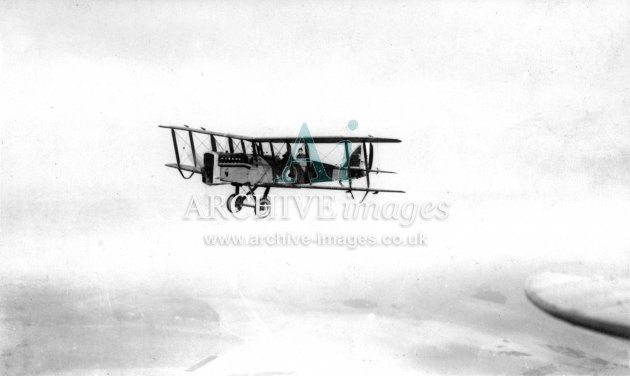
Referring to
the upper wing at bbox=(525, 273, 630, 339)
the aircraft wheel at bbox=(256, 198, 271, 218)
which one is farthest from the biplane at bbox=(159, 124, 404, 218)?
the upper wing at bbox=(525, 273, 630, 339)

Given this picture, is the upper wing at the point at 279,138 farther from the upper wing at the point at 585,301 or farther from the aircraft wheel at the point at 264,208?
the upper wing at the point at 585,301

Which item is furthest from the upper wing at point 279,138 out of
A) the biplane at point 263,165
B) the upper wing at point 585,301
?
the upper wing at point 585,301

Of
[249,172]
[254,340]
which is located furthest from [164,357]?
[249,172]

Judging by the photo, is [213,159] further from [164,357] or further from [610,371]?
[610,371]

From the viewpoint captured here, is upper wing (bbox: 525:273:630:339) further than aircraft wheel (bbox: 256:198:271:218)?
No

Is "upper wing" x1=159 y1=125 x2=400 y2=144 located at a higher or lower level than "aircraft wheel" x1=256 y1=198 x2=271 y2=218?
higher

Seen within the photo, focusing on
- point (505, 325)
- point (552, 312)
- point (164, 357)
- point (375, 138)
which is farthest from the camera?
point (505, 325)

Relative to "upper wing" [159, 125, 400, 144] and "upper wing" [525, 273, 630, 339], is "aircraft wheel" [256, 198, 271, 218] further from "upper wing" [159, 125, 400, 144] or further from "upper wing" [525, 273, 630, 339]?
"upper wing" [525, 273, 630, 339]

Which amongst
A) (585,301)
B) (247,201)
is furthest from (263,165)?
(585,301)
